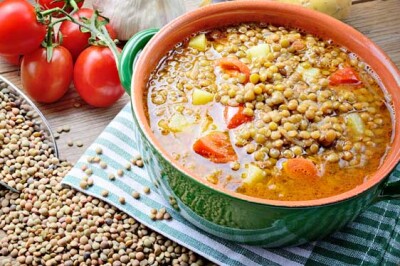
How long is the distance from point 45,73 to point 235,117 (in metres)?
0.83

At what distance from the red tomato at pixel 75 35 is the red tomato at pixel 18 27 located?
143 mm

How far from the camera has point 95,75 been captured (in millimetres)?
2225

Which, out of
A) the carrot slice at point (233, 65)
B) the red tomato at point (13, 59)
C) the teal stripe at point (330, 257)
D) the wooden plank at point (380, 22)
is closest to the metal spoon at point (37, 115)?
the red tomato at point (13, 59)

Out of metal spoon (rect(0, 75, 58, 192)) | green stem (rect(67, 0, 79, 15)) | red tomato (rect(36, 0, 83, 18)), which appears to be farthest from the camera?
red tomato (rect(36, 0, 83, 18))

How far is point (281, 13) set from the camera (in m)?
1.99

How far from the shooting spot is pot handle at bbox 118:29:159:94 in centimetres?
183

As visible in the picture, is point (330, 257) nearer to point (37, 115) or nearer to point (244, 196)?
point (244, 196)

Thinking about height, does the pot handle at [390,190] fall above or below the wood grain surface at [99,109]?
above

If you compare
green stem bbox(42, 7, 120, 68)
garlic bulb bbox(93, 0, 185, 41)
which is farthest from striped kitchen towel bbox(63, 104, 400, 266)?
garlic bulb bbox(93, 0, 185, 41)

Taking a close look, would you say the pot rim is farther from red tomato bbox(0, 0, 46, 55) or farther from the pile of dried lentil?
red tomato bbox(0, 0, 46, 55)

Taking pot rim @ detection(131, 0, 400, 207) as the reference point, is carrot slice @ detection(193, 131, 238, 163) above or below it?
below

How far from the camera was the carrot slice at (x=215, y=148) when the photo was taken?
5.45 ft

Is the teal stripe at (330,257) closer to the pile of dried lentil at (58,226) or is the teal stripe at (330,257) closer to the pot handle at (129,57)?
the pile of dried lentil at (58,226)

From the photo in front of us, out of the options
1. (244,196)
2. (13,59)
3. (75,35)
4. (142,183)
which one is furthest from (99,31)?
(244,196)
